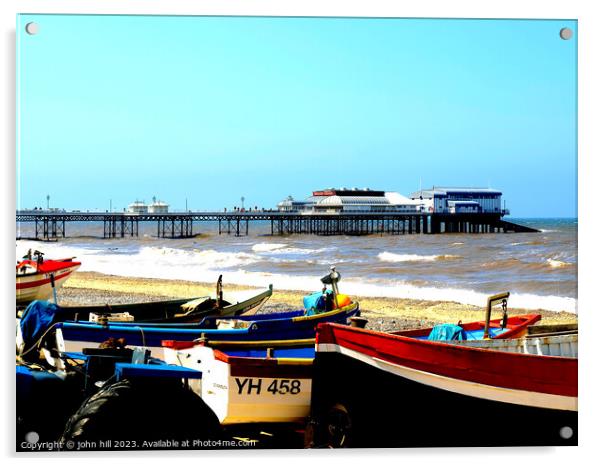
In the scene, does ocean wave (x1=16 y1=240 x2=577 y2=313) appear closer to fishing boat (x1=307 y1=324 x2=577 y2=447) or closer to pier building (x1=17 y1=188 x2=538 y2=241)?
pier building (x1=17 y1=188 x2=538 y2=241)

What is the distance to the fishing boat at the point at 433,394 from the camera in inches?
229

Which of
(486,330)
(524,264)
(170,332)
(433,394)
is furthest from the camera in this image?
(524,264)

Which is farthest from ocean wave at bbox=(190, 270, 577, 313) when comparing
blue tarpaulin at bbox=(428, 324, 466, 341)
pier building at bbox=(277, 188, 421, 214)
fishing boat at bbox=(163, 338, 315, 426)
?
fishing boat at bbox=(163, 338, 315, 426)

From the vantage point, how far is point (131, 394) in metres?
5.66

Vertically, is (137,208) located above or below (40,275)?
above

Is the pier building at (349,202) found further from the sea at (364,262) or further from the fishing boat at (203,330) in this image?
the fishing boat at (203,330)

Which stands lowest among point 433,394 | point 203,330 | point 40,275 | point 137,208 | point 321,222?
point 433,394

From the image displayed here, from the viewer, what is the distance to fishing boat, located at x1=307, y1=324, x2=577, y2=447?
19.0 feet

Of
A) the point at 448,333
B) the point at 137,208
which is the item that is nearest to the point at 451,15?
the point at 448,333

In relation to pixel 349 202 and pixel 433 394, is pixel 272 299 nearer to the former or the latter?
pixel 349 202

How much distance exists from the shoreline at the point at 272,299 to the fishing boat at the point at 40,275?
186mm

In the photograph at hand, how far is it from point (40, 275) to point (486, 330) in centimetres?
399

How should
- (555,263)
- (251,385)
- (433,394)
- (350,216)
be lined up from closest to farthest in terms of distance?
(433,394) → (251,385) → (555,263) → (350,216)

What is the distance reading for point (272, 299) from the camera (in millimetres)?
10305
